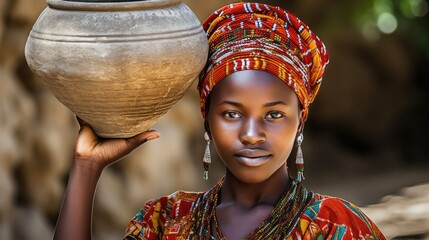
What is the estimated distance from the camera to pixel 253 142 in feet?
8.74


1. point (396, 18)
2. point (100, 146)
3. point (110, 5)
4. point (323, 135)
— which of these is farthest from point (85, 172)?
point (323, 135)

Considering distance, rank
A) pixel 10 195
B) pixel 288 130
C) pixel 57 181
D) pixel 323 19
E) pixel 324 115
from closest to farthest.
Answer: pixel 288 130, pixel 10 195, pixel 57 181, pixel 323 19, pixel 324 115

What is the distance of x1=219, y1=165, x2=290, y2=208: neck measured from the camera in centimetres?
286

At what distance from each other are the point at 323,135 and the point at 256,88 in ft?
26.2

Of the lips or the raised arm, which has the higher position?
the lips

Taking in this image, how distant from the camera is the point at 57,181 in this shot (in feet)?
22.8

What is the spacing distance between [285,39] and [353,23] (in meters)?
6.95

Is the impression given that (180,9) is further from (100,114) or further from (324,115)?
(324,115)

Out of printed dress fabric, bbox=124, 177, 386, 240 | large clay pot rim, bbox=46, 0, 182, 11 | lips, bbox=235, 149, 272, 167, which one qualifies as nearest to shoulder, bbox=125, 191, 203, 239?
printed dress fabric, bbox=124, 177, 386, 240

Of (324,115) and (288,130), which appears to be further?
(324,115)

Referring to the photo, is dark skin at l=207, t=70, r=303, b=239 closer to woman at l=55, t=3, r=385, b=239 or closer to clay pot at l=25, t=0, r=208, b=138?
woman at l=55, t=3, r=385, b=239

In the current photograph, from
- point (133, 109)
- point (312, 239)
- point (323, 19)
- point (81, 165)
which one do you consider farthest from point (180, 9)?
point (323, 19)

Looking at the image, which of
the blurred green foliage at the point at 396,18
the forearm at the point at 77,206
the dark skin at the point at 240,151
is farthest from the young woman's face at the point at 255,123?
the blurred green foliage at the point at 396,18

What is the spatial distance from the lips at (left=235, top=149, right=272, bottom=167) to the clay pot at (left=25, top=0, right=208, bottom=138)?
26 centimetres
